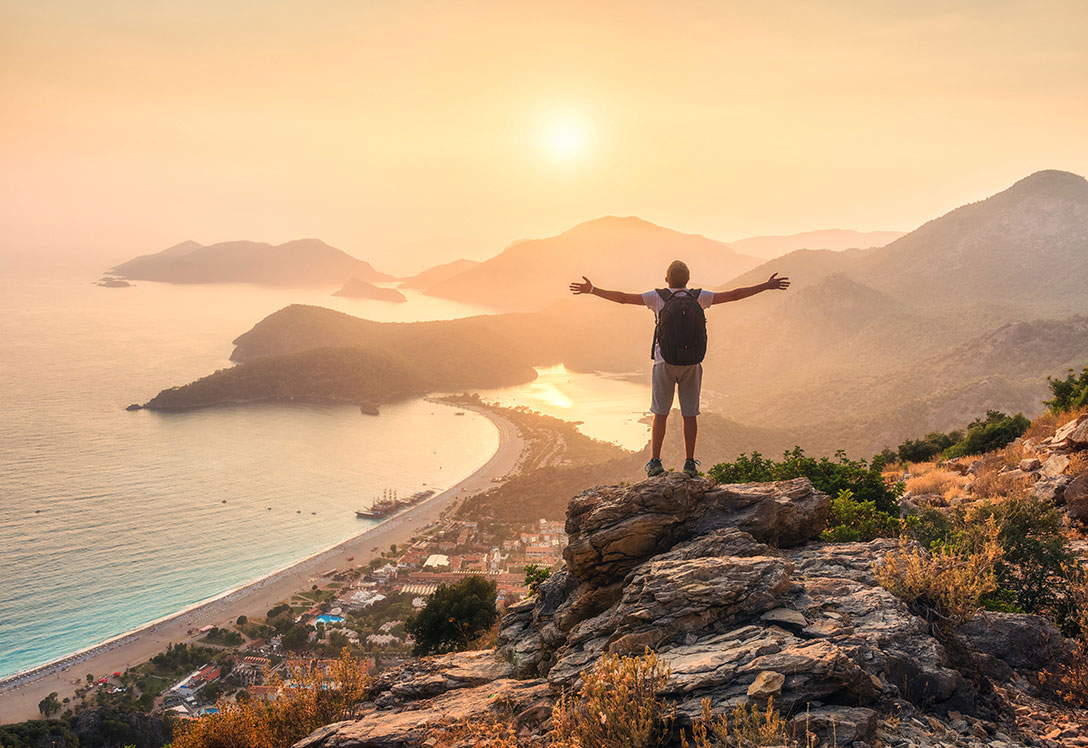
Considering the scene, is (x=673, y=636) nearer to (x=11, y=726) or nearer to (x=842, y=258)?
(x=11, y=726)

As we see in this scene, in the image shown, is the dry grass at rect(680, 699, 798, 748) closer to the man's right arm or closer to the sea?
the man's right arm

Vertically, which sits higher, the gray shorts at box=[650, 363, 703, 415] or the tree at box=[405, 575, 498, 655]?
the gray shorts at box=[650, 363, 703, 415]

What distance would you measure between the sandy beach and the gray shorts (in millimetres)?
52581

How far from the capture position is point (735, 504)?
10.0 metres

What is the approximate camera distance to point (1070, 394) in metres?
24.1

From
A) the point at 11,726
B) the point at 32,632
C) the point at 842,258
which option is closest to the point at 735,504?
the point at 11,726

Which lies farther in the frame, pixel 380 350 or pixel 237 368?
pixel 380 350

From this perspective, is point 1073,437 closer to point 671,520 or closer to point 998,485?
point 998,485

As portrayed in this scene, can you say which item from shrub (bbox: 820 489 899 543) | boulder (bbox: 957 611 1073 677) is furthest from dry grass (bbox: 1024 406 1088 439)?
boulder (bbox: 957 611 1073 677)

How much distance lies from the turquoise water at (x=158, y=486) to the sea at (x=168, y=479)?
0.26 metres

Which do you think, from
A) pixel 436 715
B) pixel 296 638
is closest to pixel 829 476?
pixel 436 715

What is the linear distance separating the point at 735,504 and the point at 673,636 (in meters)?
3.38

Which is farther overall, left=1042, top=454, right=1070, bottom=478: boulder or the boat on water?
the boat on water

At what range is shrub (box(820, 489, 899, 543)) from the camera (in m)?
10.6
